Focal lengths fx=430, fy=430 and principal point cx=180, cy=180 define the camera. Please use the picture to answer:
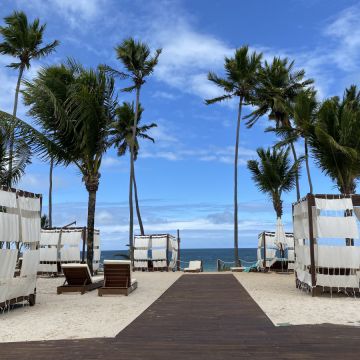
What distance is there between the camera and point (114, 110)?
1466 cm

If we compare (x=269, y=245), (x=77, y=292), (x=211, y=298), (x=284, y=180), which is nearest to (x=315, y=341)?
(x=211, y=298)

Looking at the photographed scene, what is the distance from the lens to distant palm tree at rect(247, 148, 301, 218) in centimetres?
2464

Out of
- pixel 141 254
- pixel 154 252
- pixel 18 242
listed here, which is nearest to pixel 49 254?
pixel 141 254

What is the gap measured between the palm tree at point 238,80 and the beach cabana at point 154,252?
404cm

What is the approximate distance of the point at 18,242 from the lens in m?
8.59

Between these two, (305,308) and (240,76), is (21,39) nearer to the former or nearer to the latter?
(240,76)

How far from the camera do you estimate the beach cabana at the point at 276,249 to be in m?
20.3

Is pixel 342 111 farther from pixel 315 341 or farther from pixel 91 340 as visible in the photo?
pixel 91 340

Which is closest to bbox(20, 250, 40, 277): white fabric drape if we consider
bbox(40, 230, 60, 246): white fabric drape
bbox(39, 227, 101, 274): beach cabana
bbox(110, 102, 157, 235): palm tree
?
bbox(39, 227, 101, 274): beach cabana

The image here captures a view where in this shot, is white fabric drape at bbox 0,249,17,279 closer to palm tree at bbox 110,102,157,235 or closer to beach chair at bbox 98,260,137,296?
beach chair at bbox 98,260,137,296

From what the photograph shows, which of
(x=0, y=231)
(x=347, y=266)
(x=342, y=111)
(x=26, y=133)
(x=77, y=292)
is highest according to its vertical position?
(x=342, y=111)

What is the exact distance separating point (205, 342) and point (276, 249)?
1753 cm

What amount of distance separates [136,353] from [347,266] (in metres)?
6.89

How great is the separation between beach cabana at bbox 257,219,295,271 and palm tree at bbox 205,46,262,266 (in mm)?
3061
